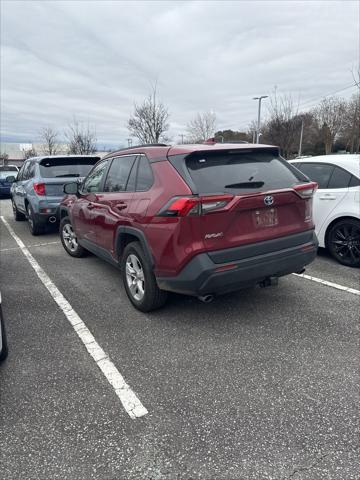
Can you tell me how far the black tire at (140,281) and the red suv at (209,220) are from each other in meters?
0.01

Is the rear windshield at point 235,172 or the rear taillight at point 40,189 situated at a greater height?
the rear windshield at point 235,172

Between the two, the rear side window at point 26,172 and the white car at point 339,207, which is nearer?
the white car at point 339,207

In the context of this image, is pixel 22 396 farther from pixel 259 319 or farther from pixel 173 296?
pixel 259 319

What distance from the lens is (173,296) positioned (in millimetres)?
4074

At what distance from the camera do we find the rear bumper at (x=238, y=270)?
9.45ft

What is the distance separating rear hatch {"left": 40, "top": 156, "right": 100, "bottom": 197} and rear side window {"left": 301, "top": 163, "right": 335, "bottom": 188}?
473 cm

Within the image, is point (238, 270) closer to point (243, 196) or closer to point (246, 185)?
point (243, 196)

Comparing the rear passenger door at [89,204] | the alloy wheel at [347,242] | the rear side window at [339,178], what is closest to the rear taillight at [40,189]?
the rear passenger door at [89,204]

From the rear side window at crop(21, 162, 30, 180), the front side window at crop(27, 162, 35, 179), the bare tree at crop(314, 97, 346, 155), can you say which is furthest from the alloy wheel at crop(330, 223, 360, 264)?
the bare tree at crop(314, 97, 346, 155)

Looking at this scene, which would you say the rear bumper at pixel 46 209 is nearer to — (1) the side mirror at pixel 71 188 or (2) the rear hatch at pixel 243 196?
(1) the side mirror at pixel 71 188

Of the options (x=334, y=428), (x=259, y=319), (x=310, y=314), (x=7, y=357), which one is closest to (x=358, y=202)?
(x=310, y=314)

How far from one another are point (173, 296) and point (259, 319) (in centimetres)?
110

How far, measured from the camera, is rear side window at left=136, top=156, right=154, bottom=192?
332cm

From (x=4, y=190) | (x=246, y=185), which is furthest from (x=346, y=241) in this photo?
(x=4, y=190)
